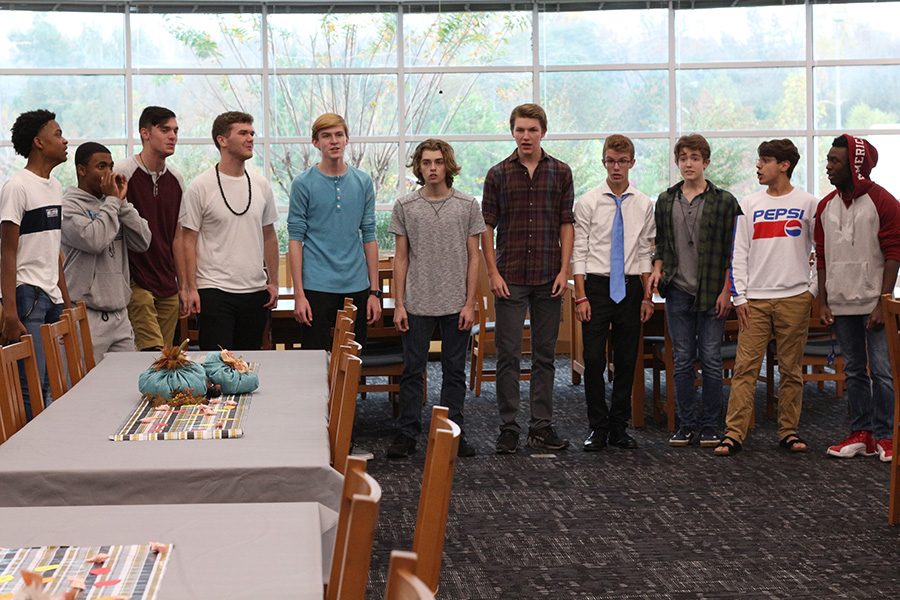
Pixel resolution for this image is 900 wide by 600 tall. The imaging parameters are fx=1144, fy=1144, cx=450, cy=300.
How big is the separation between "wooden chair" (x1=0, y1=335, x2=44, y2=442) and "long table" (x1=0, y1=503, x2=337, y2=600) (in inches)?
44.4

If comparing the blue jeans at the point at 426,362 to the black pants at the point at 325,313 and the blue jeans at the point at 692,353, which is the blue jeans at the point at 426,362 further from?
the blue jeans at the point at 692,353

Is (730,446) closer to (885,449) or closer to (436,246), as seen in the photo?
(885,449)

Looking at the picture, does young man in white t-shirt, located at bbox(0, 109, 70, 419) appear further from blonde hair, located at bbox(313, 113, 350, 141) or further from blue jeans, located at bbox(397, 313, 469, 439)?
blue jeans, located at bbox(397, 313, 469, 439)

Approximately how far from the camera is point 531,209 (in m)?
5.83

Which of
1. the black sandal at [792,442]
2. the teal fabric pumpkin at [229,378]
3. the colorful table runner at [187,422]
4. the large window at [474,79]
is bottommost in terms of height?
the black sandal at [792,442]

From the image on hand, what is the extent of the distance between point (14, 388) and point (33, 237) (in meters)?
1.40

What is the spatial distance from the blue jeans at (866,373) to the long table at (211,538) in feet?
13.3

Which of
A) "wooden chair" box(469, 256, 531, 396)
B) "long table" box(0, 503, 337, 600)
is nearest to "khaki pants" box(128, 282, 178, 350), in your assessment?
"wooden chair" box(469, 256, 531, 396)

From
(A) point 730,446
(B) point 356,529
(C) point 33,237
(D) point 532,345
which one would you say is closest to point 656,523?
(A) point 730,446

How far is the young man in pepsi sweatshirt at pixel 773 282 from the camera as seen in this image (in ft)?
18.7

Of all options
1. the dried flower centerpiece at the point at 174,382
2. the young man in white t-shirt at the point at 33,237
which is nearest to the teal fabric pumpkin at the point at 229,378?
the dried flower centerpiece at the point at 174,382

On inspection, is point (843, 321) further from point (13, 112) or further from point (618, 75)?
point (13, 112)

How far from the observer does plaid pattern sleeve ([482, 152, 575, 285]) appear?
582 cm

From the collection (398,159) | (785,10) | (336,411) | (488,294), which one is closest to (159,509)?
(336,411)
